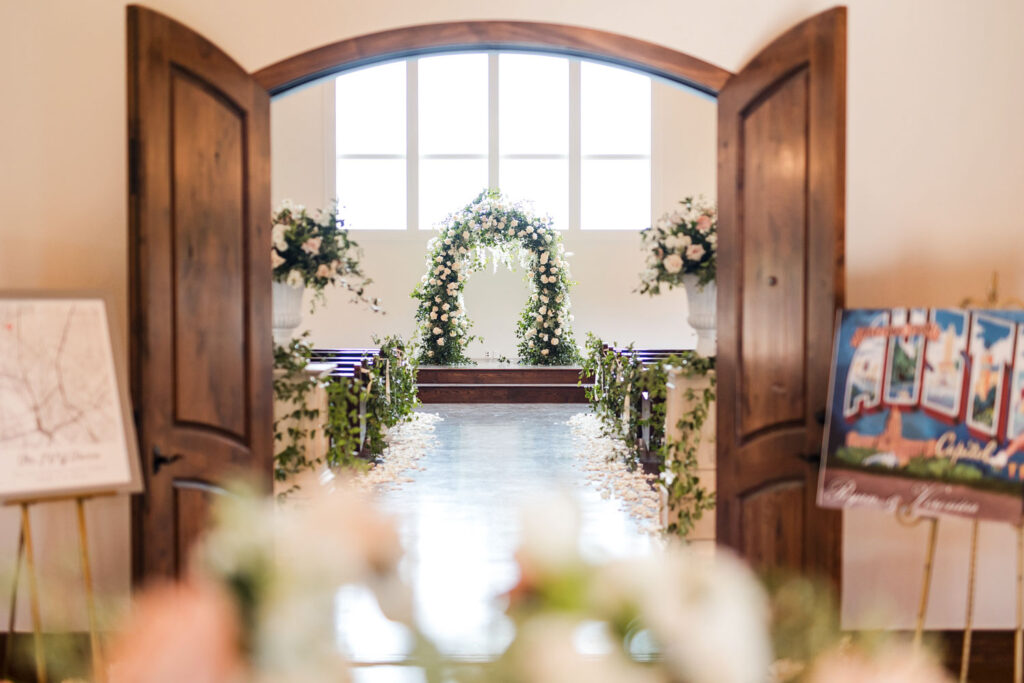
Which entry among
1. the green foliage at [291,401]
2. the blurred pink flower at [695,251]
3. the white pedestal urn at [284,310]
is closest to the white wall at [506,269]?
the white pedestal urn at [284,310]

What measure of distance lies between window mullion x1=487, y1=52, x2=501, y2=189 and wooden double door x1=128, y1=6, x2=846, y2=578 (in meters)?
10.1

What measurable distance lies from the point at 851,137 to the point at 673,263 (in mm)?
1448

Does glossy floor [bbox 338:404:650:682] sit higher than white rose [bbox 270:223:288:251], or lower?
lower

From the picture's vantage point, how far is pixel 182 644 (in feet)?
1.51

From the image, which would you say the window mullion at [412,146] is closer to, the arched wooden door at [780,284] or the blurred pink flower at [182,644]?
the arched wooden door at [780,284]

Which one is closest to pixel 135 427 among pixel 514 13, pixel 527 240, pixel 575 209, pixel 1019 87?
A: pixel 514 13

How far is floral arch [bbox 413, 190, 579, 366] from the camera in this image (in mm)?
11703

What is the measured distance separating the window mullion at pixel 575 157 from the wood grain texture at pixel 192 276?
10351 mm

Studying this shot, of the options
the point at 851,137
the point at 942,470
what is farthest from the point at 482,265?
the point at 942,470

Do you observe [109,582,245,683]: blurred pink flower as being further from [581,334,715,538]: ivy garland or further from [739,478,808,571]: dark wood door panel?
[581,334,715,538]: ivy garland

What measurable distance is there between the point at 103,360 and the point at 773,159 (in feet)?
8.02

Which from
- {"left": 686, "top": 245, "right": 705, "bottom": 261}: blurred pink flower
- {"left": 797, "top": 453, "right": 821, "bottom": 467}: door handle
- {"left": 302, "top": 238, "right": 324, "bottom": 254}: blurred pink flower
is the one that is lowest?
{"left": 797, "top": 453, "right": 821, "bottom": 467}: door handle

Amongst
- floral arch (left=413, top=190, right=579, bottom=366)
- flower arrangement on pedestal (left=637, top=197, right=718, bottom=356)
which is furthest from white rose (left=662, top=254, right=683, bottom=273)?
floral arch (left=413, top=190, right=579, bottom=366)

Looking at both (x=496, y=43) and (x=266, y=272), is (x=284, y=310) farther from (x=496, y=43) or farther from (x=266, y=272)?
(x=496, y=43)
